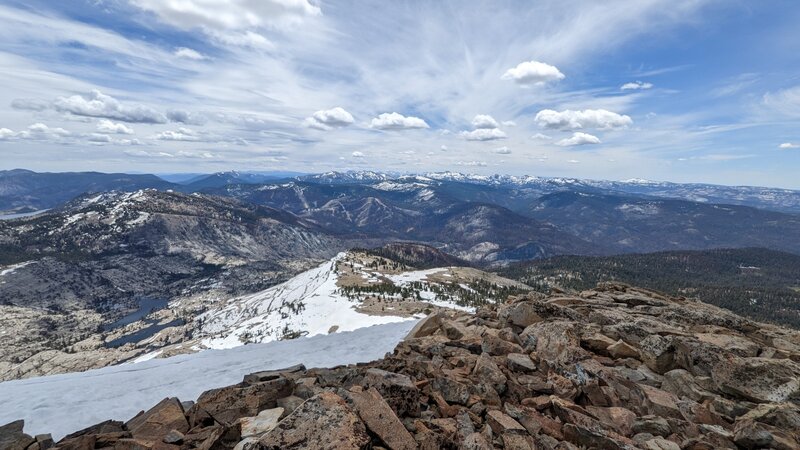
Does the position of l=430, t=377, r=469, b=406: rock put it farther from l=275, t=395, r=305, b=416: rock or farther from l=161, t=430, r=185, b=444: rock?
l=161, t=430, r=185, b=444: rock

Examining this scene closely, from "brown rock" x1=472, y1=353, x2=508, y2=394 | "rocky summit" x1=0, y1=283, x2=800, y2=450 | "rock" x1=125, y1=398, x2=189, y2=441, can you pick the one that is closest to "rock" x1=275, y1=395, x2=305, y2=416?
"rocky summit" x1=0, y1=283, x2=800, y2=450

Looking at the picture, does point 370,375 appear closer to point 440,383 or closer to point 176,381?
point 440,383

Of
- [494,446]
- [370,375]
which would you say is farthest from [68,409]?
[494,446]

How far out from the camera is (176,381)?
985 inches

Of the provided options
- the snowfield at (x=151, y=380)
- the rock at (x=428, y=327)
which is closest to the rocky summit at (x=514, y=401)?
the rock at (x=428, y=327)

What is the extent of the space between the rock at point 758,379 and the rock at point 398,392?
16766mm

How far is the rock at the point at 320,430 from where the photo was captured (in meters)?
11.4

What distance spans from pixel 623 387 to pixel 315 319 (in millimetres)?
152323

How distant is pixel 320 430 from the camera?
11.9m

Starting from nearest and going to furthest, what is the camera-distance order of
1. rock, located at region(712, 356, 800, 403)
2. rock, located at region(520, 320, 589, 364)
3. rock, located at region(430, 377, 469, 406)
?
rock, located at region(430, 377, 469, 406) < rock, located at region(712, 356, 800, 403) < rock, located at region(520, 320, 589, 364)

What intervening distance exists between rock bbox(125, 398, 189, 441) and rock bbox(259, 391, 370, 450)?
5651mm

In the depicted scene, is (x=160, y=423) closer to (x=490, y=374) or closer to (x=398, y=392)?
(x=398, y=392)

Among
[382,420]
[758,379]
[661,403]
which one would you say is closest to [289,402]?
[382,420]

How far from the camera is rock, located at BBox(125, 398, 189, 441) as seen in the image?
14578mm
